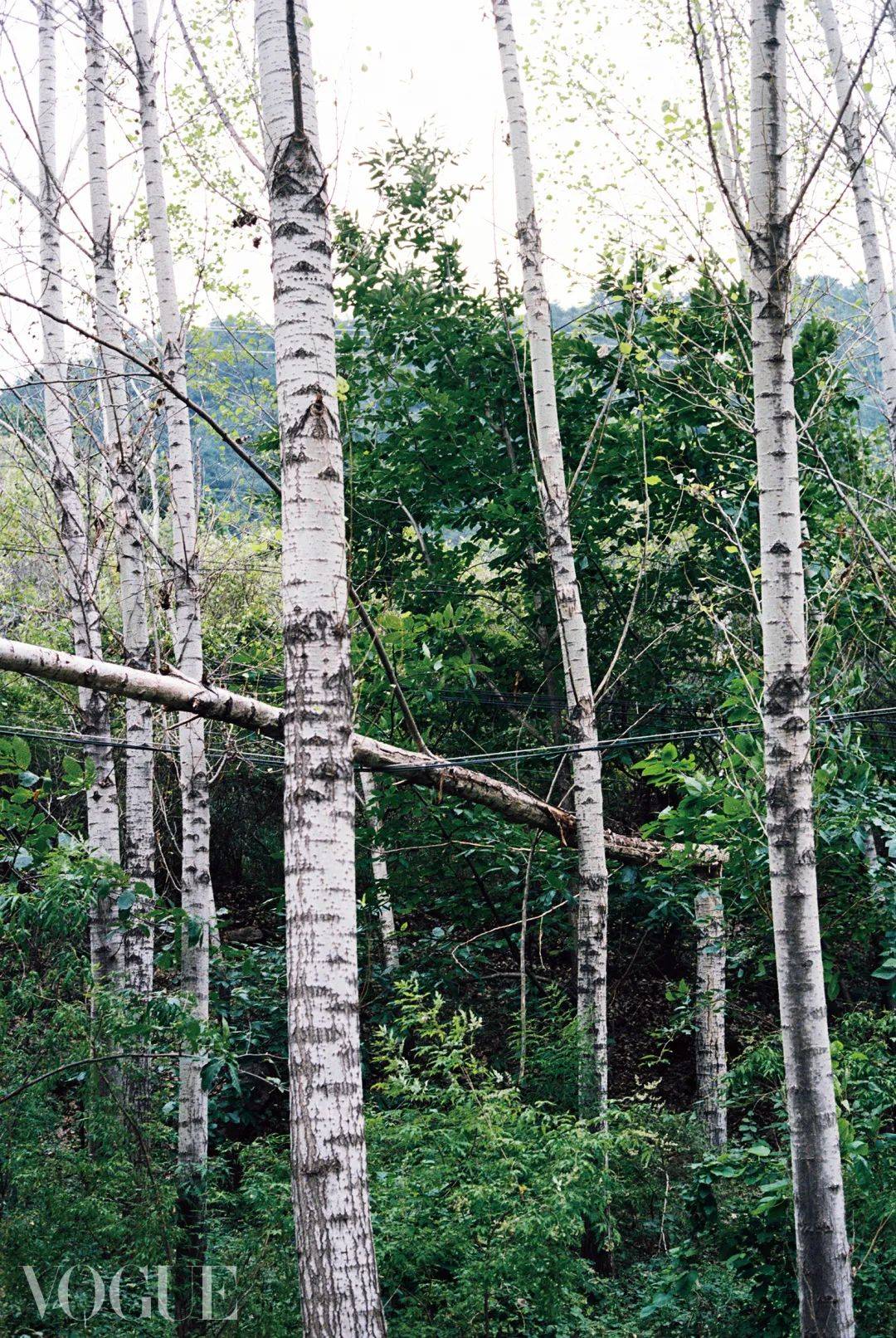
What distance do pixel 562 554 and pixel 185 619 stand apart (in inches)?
90.0

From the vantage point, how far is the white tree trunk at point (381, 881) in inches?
301

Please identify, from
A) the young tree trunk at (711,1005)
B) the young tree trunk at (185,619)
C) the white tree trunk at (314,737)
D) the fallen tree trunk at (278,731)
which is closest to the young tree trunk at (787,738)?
the white tree trunk at (314,737)

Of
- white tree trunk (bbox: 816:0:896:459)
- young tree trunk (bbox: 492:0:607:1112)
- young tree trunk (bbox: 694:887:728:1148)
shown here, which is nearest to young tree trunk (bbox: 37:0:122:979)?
young tree trunk (bbox: 492:0:607:1112)

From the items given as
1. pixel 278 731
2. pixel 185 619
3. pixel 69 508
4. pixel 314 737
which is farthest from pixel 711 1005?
pixel 69 508

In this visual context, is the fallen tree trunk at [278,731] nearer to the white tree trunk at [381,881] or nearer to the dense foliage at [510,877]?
the dense foliage at [510,877]

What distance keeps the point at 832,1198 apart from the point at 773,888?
3.57 ft

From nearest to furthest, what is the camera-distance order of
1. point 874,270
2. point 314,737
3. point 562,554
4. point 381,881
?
point 314,737
point 562,554
point 874,270
point 381,881

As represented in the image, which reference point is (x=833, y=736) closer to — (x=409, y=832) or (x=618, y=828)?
(x=409, y=832)

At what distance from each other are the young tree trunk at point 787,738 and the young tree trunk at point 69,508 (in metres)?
3.62

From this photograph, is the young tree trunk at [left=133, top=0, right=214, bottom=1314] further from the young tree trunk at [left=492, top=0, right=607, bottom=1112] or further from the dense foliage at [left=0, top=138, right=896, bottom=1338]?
the young tree trunk at [left=492, top=0, right=607, bottom=1112]

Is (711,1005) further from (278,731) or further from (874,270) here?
(874,270)

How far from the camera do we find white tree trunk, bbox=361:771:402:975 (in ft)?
25.1

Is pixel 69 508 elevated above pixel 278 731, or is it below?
above

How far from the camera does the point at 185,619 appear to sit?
600 centimetres
